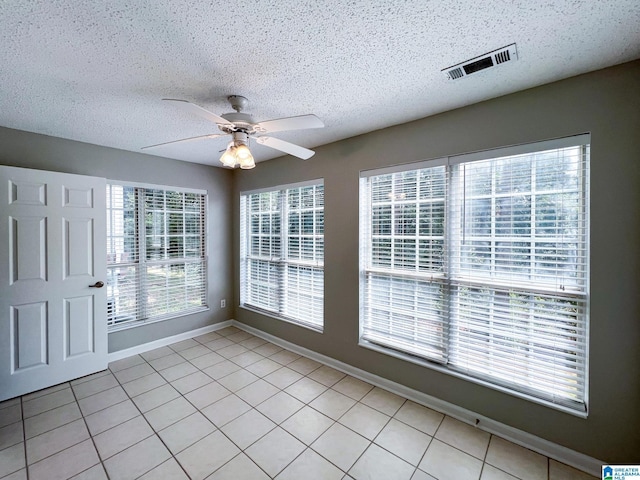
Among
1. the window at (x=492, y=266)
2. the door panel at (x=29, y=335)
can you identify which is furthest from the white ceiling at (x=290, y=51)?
the door panel at (x=29, y=335)

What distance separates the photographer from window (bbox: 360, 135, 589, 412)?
1787mm

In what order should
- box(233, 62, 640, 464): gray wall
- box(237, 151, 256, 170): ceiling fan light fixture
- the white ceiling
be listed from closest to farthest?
the white ceiling < box(233, 62, 640, 464): gray wall < box(237, 151, 256, 170): ceiling fan light fixture

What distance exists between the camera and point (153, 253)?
11.6ft

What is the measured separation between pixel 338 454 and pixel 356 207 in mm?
2095

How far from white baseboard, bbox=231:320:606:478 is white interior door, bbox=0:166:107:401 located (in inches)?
102

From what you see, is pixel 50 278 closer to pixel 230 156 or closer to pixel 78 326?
pixel 78 326

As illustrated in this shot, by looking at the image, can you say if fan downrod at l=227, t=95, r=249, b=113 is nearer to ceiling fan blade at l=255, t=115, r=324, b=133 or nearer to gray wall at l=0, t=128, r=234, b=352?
ceiling fan blade at l=255, t=115, r=324, b=133

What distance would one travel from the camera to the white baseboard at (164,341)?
324 centimetres

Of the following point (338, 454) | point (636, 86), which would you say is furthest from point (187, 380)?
point (636, 86)

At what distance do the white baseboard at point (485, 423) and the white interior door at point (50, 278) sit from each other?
8.48 feet

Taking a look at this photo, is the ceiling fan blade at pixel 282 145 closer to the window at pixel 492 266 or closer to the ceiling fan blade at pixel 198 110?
the ceiling fan blade at pixel 198 110

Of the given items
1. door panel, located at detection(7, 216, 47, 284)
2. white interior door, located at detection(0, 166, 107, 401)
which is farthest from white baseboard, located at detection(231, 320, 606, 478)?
door panel, located at detection(7, 216, 47, 284)

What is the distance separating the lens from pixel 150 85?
1.82 meters

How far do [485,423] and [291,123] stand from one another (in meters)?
2.64
